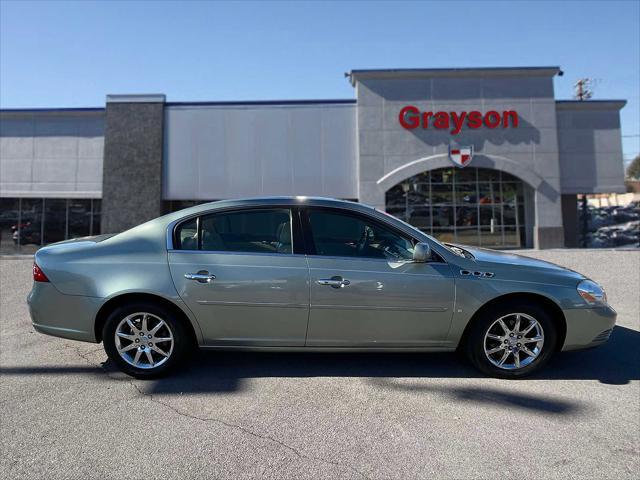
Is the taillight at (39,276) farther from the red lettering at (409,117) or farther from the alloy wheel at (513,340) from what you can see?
the red lettering at (409,117)

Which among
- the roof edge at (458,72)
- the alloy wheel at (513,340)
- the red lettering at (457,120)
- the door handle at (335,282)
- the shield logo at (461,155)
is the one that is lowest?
the alloy wheel at (513,340)

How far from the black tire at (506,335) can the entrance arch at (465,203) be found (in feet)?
45.6

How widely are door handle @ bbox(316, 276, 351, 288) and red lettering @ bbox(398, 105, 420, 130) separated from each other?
1477cm

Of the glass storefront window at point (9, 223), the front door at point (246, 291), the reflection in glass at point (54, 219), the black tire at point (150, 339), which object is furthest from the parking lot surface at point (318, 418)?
the glass storefront window at point (9, 223)

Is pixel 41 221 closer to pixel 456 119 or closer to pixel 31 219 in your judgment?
pixel 31 219

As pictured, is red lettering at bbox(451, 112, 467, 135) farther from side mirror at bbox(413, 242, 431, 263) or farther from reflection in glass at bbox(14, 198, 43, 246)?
reflection in glass at bbox(14, 198, 43, 246)

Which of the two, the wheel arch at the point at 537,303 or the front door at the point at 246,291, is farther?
the wheel arch at the point at 537,303

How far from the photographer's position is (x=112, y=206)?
1816 cm

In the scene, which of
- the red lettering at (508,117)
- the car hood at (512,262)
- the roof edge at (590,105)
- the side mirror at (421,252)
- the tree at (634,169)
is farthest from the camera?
the tree at (634,169)

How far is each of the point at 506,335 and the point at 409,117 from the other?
1477 centimetres

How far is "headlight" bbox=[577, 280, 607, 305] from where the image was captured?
13.5 ft

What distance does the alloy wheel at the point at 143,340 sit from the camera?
4051mm

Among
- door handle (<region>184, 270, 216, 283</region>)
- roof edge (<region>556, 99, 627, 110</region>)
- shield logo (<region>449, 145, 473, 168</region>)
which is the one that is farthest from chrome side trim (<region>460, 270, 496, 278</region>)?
roof edge (<region>556, 99, 627, 110</region>)

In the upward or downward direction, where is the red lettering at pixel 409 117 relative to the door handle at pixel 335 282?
upward
